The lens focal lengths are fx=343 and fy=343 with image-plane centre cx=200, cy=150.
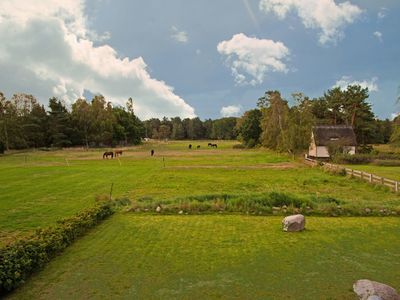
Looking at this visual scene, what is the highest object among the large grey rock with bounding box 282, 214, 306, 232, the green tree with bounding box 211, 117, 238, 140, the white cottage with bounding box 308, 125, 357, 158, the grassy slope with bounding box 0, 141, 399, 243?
the green tree with bounding box 211, 117, 238, 140

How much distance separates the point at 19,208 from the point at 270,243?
44.0 ft

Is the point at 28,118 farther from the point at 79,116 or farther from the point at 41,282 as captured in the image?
the point at 41,282

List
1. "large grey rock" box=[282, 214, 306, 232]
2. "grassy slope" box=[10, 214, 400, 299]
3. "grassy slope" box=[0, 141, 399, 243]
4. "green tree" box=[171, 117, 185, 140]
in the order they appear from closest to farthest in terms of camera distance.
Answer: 1. "grassy slope" box=[10, 214, 400, 299]
2. "large grey rock" box=[282, 214, 306, 232]
3. "grassy slope" box=[0, 141, 399, 243]
4. "green tree" box=[171, 117, 185, 140]

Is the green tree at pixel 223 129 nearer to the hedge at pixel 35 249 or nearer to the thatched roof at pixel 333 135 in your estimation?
the thatched roof at pixel 333 135

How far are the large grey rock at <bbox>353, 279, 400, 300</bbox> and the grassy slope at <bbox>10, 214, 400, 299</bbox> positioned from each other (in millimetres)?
357

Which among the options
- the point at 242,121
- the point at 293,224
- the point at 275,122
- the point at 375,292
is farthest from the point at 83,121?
the point at 375,292

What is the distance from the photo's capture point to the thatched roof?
188ft

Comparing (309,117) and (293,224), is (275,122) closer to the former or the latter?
(309,117)

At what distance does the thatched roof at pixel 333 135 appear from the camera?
188ft

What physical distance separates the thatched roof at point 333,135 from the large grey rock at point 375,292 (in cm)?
5218

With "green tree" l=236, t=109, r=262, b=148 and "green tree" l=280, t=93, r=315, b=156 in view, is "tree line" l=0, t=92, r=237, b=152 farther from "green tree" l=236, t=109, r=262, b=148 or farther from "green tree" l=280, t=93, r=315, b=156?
"green tree" l=280, t=93, r=315, b=156

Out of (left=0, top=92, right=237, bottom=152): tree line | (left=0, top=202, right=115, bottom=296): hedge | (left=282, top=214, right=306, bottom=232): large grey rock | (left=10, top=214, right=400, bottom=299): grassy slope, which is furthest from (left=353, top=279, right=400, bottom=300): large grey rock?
(left=0, top=92, right=237, bottom=152): tree line

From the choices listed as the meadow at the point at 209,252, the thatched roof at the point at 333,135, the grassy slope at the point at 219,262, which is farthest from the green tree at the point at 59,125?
the grassy slope at the point at 219,262

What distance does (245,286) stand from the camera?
327 inches
